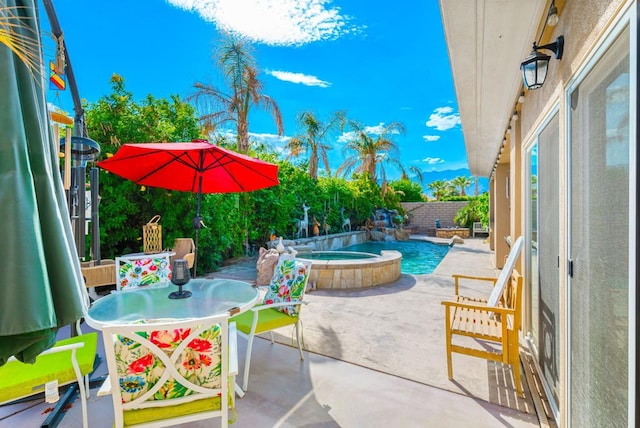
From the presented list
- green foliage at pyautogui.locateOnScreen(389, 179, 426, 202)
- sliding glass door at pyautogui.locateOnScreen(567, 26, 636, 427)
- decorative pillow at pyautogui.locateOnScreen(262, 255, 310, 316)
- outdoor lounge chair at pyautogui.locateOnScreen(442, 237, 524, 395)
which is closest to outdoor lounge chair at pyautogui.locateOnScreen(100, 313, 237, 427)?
decorative pillow at pyautogui.locateOnScreen(262, 255, 310, 316)

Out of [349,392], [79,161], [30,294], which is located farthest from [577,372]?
[79,161]

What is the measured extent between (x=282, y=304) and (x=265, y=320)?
0.23 metres

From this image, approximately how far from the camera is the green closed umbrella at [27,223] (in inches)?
37.7

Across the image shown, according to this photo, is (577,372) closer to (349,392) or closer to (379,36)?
(349,392)

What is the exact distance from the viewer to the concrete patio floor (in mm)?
2266

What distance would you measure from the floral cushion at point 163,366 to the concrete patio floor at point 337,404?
0.79 metres

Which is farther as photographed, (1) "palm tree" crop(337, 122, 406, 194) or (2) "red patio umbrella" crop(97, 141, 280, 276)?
(1) "palm tree" crop(337, 122, 406, 194)

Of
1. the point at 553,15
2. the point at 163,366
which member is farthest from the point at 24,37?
the point at 553,15

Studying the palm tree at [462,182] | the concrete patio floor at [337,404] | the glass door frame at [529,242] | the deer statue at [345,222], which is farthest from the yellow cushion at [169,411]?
the palm tree at [462,182]

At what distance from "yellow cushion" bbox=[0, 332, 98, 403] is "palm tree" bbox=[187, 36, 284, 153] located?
7887mm

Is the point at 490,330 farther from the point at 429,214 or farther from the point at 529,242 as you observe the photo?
the point at 429,214

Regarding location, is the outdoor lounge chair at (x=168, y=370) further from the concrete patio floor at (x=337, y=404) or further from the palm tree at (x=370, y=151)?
the palm tree at (x=370, y=151)

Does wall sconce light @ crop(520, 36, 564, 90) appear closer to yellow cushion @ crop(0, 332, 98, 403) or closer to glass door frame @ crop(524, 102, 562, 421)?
glass door frame @ crop(524, 102, 562, 421)

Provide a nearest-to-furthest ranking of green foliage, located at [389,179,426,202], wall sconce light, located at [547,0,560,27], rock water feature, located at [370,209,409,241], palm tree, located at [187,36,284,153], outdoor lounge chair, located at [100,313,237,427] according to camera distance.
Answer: outdoor lounge chair, located at [100,313,237,427] → wall sconce light, located at [547,0,560,27] → palm tree, located at [187,36,284,153] → rock water feature, located at [370,209,409,241] → green foliage, located at [389,179,426,202]
